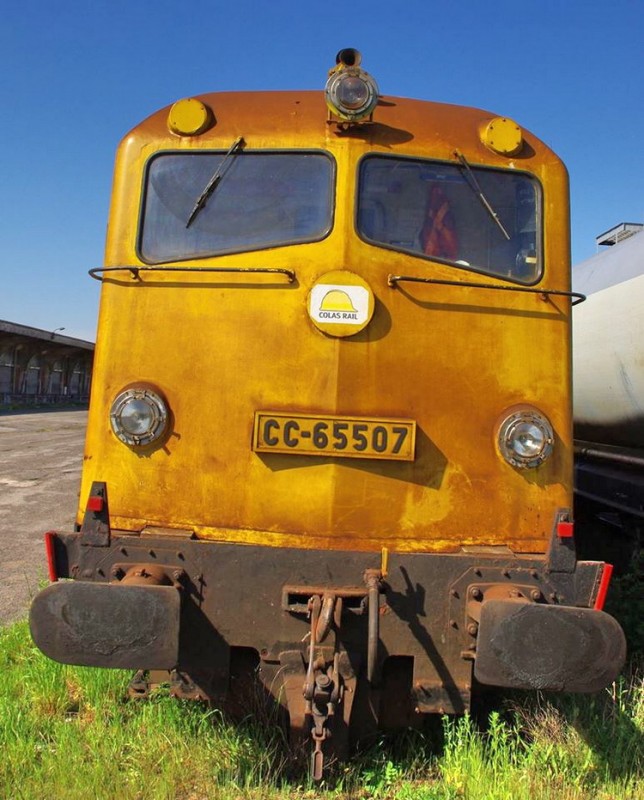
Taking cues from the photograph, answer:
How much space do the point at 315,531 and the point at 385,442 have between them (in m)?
0.52

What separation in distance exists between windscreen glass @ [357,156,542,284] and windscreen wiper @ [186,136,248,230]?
632mm

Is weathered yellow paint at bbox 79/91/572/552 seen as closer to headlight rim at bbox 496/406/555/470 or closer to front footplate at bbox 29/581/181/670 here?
headlight rim at bbox 496/406/555/470

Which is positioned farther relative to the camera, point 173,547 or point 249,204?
point 249,204

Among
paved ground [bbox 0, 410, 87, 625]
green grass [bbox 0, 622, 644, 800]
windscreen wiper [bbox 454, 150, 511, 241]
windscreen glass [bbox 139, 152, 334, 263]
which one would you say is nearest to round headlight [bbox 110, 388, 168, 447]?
windscreen glass [bbox 139, 152, 334, 263]

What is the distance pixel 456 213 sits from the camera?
348 cm

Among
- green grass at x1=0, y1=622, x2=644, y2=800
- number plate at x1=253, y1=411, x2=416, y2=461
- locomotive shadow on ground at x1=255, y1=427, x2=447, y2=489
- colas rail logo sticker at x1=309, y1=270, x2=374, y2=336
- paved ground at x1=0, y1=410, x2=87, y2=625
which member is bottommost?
green grass at x1=0, y1=622, x2=644, y2=800

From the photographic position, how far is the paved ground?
20.3 ft

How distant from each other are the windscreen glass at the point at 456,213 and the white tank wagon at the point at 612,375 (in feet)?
7.23

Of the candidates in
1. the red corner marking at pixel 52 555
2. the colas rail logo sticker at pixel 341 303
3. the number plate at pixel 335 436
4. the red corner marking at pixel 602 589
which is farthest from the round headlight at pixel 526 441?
the red corner marking at pixel 52 555

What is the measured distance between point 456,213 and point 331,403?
1163 mm

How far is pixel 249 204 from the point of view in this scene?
3.46m

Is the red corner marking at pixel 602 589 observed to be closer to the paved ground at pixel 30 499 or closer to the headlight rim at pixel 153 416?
the headlight rim at pixel 153 416

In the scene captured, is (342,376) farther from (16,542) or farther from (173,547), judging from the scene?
(16,542)

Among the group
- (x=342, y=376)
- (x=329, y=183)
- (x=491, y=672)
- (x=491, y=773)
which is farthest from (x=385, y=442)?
(x=491, y=773)
